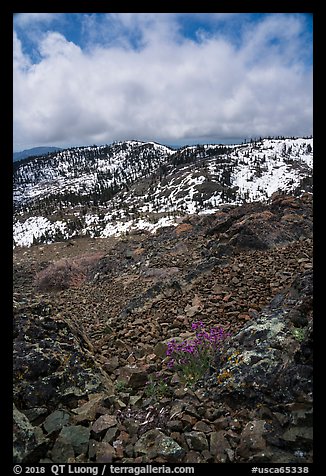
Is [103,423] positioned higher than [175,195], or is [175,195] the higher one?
[175,195]

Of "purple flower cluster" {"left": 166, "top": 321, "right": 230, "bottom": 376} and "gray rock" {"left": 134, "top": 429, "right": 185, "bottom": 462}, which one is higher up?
"purple flower cluster" {"left": 166, "top": 321, "right": 230, "bottom": 376}

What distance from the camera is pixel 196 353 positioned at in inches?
172

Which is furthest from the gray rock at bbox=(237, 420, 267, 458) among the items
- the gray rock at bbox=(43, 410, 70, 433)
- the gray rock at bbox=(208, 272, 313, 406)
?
the gray rock at bbox=(43, 410, 70, 433)

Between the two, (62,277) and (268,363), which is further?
(62,277)

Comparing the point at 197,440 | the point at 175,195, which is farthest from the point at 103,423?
the point at 175,195

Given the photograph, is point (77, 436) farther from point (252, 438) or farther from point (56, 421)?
point (252, 438)

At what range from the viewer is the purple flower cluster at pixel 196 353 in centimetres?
403

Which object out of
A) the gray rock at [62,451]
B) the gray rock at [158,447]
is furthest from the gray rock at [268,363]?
the gray rock at [62,451]

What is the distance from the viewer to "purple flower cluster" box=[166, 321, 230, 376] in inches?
159

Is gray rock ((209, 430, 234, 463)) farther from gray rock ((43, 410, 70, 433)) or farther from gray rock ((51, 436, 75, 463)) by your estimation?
gray rock ((43, 410, 70, 433))

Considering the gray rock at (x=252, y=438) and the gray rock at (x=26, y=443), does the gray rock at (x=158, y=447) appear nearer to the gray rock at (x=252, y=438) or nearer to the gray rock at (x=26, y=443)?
the gray rock at (x=252, y=438)
